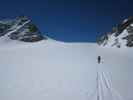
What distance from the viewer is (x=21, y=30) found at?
133125mm

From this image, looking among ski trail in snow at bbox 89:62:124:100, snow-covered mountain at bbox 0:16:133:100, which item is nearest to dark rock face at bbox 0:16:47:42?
snow-covered mountain at bbox 0:16:133:100

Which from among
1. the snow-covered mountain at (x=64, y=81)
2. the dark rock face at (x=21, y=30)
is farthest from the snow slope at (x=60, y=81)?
the dark rock face at (x=21, y=30)

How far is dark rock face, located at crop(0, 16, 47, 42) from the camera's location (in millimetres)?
119037

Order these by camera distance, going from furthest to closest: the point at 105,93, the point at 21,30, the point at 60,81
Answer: the point at 21,30
the point at 60,81
the point at 105,93

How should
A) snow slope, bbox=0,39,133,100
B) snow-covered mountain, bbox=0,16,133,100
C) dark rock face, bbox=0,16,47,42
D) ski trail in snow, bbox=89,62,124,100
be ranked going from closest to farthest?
1. ski trail in snow, bbox=89,62,124,100
2. snow-covered mountain, bbox=0,16,133,100
3. snow slope, bbox=0,39,133,100
4. dark rock face, bbox=0,16,47,42

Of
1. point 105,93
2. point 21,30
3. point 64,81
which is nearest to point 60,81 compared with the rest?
point 64,81

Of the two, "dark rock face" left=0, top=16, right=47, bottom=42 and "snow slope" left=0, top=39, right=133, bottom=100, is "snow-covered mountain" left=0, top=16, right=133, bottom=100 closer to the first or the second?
"snow slope" left=0, top=39, right=133, bottom=100

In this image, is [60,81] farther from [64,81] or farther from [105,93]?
[105,93]

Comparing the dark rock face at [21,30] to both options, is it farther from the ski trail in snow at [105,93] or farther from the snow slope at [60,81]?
the ski trail in snow at [105,93]

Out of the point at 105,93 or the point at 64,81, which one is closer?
the point at 105,93

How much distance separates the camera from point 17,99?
7504 millimetres

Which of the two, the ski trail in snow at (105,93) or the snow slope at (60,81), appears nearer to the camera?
the ski trail in snow at (105,93)

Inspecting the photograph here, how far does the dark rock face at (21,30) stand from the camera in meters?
119

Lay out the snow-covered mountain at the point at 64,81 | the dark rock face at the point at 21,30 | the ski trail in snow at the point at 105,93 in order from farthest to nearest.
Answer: the dark rock face at the point at 21,30 → the snow-covered mountain at the point at 64,81 → the ski trail in snow at the point at 105,93
